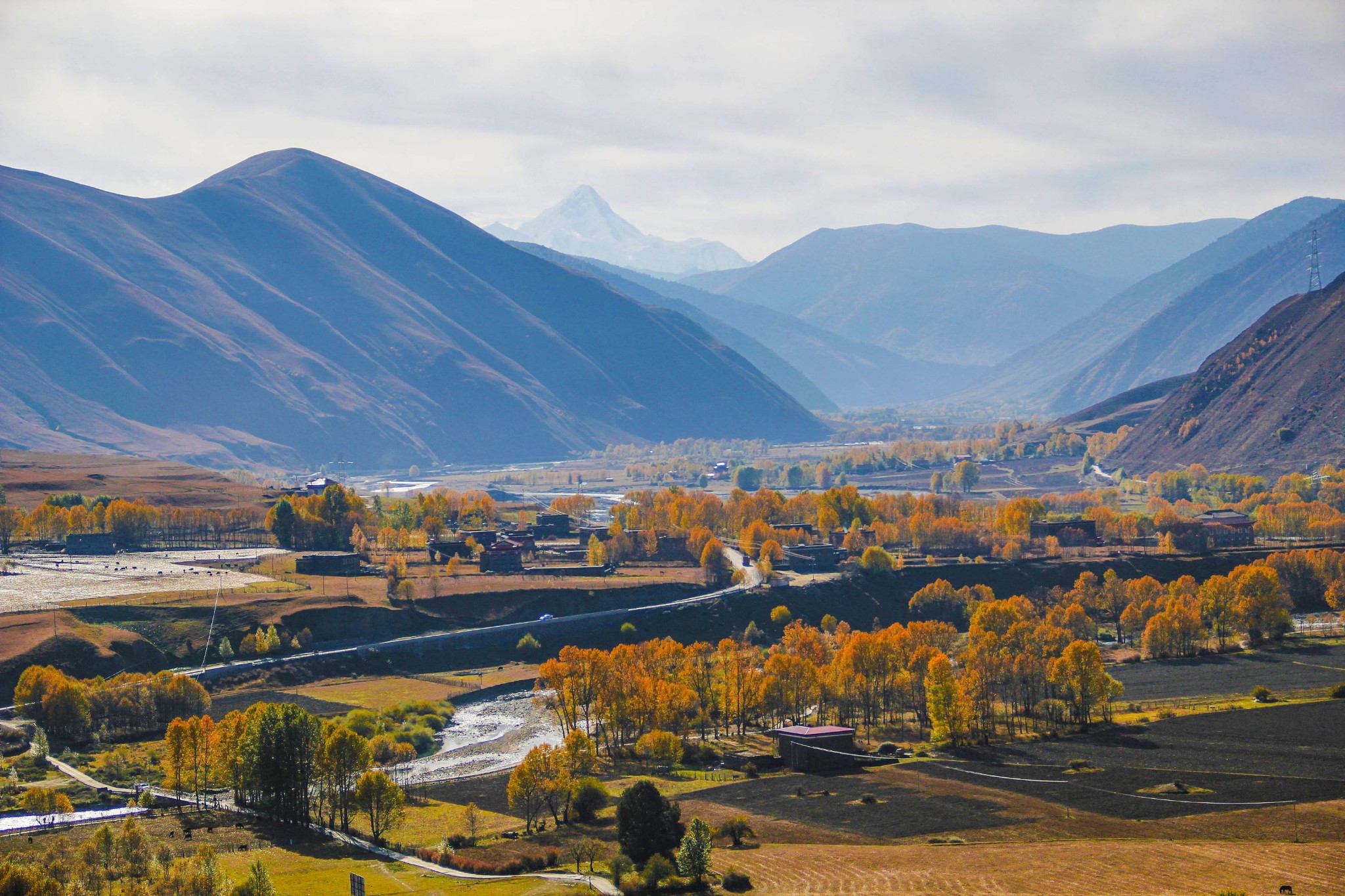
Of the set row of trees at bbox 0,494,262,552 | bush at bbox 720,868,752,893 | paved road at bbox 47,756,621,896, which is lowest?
paved road at bbox 47,756,621,896

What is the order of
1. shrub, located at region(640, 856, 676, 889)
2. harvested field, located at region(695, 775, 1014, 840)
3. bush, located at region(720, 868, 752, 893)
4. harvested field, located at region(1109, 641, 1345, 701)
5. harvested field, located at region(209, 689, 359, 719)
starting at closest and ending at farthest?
1. bush, located at region(720, 868, 752, 893)
2. shrub, located at region(640, 856, 676, 889)
3. harvested field, located at region(695, 775, 1014, 840)
4. harvested field, located at region(209, 689, 359, 719)
5. harvested field, located at region(1109, 641, 1345, 701)

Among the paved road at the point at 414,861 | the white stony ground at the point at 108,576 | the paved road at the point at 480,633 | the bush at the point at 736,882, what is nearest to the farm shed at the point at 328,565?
the white stony ground at the point at 108,576

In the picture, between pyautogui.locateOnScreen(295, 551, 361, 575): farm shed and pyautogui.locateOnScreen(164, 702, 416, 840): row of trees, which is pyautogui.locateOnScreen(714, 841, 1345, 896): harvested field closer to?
pyautogui.locateOnScreen(164, 702, 416, 840): row of trees

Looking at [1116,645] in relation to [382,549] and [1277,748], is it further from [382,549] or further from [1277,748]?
[382,549]

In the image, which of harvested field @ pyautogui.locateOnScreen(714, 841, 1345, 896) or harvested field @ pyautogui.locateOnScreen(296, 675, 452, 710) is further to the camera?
harvested field @ pyautogui.locateOnScreen(296, 675, 452, 710)

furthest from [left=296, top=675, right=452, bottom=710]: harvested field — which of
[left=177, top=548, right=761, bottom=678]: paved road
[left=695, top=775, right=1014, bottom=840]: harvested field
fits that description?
[left=695, top=775, right=1014, bottom=840]: harvested field

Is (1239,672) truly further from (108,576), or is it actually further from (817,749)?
(108,576)

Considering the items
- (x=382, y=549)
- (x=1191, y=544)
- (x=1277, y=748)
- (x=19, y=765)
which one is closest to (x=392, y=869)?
(x=19, y=765)

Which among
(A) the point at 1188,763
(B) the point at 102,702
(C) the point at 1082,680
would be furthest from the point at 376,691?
(A) the point at 1188,763
